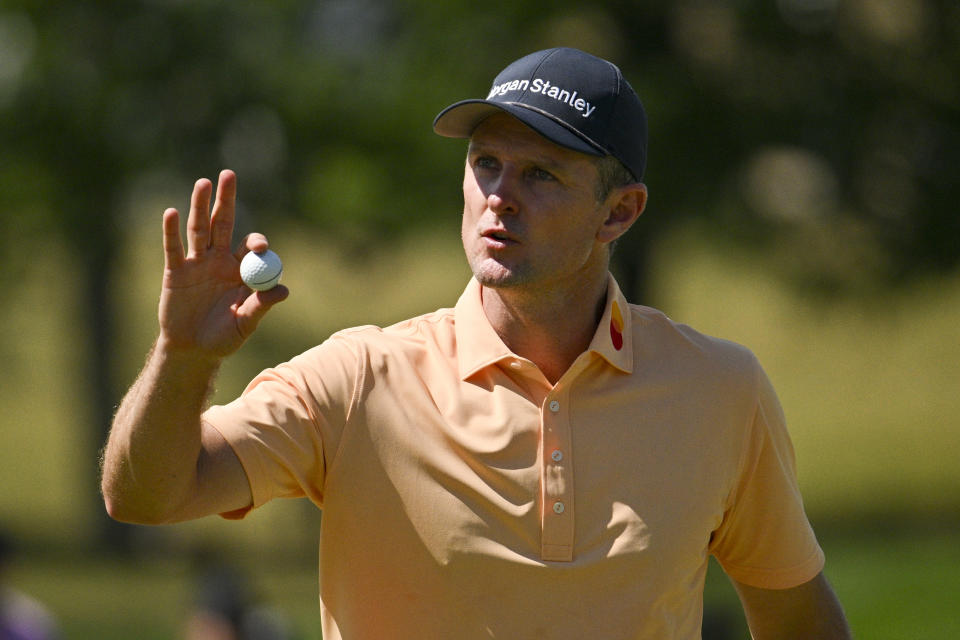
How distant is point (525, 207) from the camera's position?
11.1 feet

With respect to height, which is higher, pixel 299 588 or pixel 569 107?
pixel 569 107

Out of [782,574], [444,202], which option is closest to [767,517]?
[782,574]

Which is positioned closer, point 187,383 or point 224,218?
point 187,383

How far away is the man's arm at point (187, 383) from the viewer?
9.46 feet

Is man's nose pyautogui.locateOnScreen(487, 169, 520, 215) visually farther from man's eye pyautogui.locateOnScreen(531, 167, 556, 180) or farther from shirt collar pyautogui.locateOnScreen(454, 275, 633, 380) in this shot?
shirt collar pyautogui.locateOnScreen(454, 275, 633, 380)

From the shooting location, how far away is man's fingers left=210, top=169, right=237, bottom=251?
2984mm

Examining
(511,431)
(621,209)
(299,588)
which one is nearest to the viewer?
(511,431)

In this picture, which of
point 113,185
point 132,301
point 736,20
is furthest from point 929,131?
point 132,301

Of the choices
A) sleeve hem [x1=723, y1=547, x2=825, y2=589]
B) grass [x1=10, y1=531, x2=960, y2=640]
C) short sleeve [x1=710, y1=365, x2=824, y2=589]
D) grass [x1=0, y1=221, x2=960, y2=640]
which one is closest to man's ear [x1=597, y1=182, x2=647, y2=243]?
short sleeve [x1=710, y1=365, x2=824, y2=589]

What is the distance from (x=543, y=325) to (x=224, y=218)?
2.91ft

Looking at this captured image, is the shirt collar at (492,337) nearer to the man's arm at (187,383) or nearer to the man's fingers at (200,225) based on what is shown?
the man's arm at (187,383)

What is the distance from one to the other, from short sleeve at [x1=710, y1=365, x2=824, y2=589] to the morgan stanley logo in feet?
2.53

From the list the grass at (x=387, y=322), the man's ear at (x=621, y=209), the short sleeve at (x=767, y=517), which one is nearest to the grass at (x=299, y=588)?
the grass at (x=387, y=322)

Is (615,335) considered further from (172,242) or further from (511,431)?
(172,242)
